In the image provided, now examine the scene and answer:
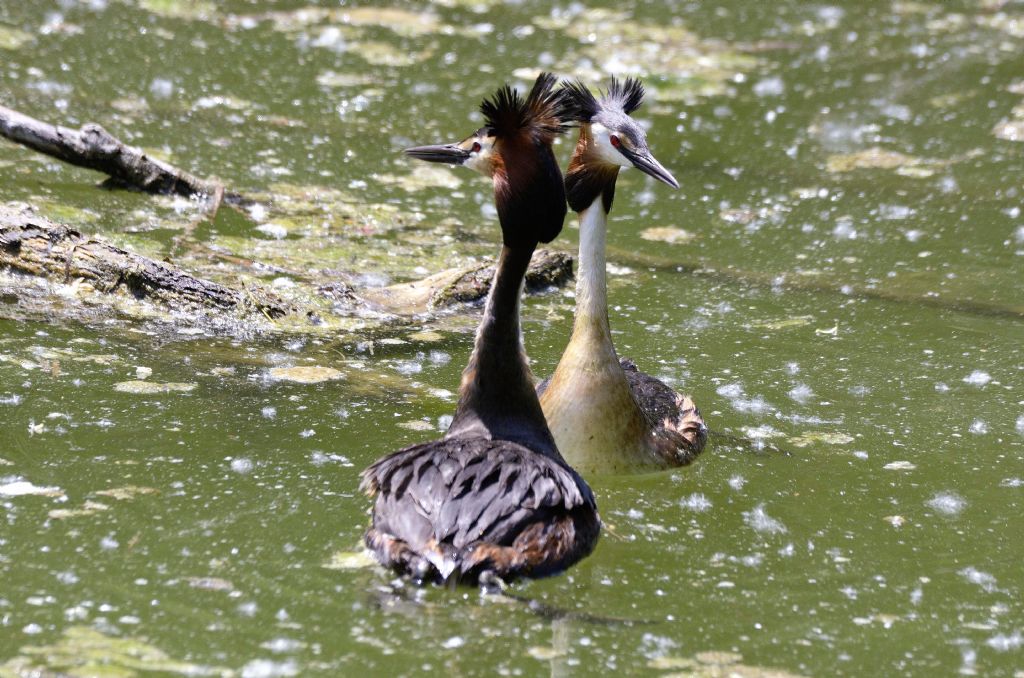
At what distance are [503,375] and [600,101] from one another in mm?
1744

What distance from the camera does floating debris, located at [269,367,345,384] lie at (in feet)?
20.3

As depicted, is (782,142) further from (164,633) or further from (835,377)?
(164,633)

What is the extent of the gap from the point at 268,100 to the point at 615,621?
286 inches

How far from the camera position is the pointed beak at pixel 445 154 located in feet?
18.2

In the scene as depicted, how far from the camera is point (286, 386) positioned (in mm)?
6098

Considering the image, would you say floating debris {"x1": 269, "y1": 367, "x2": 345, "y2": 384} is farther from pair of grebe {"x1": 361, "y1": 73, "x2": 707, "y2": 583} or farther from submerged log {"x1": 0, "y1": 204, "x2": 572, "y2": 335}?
pair of grebe {"x1": 361, "y1": 73, "x2": 707, "y2": 583}

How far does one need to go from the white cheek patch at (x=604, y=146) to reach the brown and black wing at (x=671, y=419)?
3.19 ft

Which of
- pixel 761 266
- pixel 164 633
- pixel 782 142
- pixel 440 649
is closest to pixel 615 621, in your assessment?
pixel 440 649

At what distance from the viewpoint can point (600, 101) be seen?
20.6 ft

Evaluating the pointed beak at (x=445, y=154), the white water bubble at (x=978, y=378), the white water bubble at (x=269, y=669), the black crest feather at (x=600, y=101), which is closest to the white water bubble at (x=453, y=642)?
A: the white water bubble at (x=269, y=669)

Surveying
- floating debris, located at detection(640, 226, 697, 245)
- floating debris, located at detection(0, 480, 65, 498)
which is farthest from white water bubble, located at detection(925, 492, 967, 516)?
floating debris, located at detection(640, 226, 697, 245)

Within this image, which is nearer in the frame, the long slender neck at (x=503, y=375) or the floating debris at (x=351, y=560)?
the floating debris at (x=351, y=560)

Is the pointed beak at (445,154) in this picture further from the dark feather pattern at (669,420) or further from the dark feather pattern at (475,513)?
the dark feather pattern at (475,513)

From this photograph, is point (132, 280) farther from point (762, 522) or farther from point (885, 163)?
point (885, 163)
